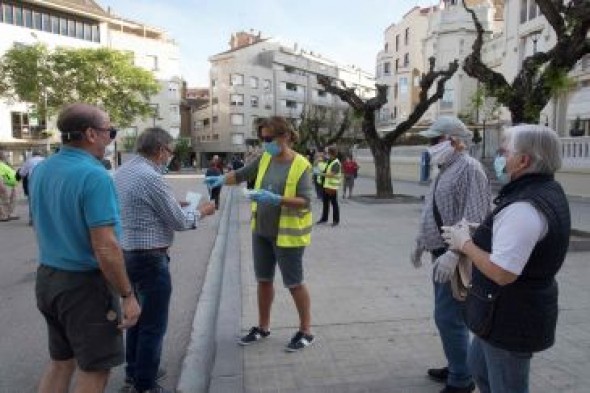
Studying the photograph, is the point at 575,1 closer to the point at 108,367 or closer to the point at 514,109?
the point at 514,109

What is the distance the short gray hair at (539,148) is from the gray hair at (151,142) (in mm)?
2238

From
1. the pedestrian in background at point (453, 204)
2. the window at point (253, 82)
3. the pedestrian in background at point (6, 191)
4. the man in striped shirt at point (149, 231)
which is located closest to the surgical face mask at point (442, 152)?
the pedestrian in background at point (453, 204)

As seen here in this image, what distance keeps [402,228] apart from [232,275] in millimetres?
5603

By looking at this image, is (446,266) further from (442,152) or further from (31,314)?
(31,314)

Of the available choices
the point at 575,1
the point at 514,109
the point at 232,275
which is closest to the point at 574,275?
the point at 514,109

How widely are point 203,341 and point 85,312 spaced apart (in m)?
2.42

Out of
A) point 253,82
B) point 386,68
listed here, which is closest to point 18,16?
point 253,82

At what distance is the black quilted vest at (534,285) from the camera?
234 centimetres

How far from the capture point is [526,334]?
241cm

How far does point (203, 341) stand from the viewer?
16.6ft

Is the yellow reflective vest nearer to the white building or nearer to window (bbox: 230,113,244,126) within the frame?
the white building

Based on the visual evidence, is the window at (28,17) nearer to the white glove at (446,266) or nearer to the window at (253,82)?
the window at (253,82)

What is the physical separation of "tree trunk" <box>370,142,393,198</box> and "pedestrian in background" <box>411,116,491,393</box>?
52.4ft

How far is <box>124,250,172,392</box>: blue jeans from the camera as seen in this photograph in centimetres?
363
